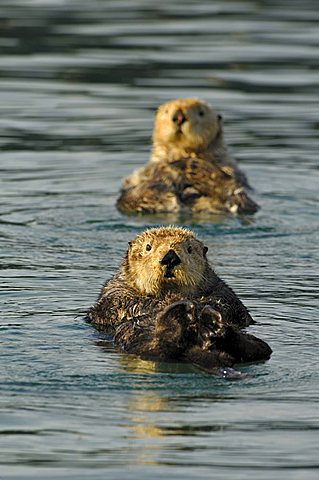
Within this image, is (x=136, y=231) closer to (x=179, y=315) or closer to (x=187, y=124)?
(x=187, y=124)

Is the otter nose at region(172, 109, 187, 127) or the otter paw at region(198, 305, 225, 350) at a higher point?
the otter nose at region(172, 109, 187, 127)

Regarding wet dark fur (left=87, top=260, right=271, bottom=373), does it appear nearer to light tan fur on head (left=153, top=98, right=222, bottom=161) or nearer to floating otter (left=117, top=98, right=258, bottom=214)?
floating otter (left=117, top=98, right=258, bottom=214)

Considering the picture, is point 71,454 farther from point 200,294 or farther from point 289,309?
point 289,309

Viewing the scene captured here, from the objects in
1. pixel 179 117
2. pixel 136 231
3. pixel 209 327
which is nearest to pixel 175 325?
pixel 209 327

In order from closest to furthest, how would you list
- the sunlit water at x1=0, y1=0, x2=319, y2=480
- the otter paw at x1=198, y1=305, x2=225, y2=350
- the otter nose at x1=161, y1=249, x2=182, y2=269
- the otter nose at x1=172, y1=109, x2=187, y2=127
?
the sunlit water at x1=0, y1=0, x2=319, y2=480 < the otter paw at x1=198, y1=305, x2=225, y2=350 < the otter nose at x1=161, y1=249, x2=182, y2=269 < the otter nose at x1=172, y1=109, x2=187, y2=127

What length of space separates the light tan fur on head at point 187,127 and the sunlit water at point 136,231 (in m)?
0.64

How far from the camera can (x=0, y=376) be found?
264 inches

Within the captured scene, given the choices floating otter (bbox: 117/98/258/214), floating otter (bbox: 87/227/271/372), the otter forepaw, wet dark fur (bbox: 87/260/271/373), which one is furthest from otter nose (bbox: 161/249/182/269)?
floating otter (bbox: 117/98/258/214)

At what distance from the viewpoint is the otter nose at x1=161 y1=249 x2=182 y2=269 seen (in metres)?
7.31

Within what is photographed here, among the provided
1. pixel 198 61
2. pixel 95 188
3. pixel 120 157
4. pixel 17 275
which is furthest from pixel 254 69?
pixel 17 275

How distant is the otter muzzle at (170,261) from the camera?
7309 mm

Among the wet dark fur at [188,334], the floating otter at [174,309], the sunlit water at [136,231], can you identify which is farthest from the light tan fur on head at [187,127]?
the wet dark fur at [188,334]

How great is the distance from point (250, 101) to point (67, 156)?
9.94ft

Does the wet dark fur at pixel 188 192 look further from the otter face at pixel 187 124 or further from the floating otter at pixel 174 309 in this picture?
the floating otter at pixel 174 309
